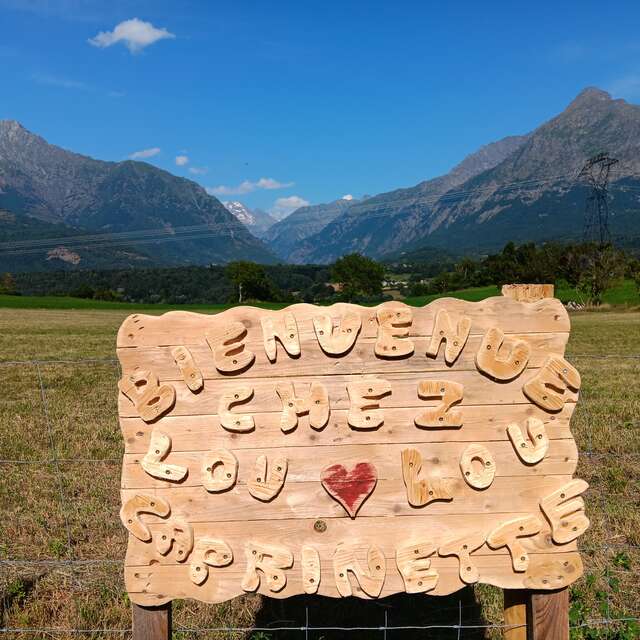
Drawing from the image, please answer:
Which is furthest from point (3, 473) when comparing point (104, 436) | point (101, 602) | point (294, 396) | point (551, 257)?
point (551, 257)

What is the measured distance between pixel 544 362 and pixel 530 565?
1.16m

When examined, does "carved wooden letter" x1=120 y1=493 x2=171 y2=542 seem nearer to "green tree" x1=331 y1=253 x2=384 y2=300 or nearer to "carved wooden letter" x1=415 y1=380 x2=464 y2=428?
"carved wooden letter" x1=415 y1=380 x2=464 y2=428

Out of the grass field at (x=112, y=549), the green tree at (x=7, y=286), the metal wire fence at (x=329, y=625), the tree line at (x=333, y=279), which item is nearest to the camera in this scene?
the metal wire fence at (x=329, y=625)

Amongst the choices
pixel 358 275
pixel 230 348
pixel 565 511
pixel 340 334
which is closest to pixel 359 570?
pixel 565 511

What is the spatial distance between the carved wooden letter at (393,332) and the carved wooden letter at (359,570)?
1.12 metres

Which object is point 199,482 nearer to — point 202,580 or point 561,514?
point 202,580

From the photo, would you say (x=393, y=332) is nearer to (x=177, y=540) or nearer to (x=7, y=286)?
(x=177, y=540)

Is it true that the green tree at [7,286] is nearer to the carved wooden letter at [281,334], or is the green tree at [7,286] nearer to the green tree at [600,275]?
the green tree at [600,275]

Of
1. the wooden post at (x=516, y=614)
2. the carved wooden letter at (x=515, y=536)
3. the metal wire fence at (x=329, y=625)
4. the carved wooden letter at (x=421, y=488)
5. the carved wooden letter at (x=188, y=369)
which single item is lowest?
the metal wire fence at (x=329, y=625)

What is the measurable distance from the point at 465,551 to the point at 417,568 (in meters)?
0.29

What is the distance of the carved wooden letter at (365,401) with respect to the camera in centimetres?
330

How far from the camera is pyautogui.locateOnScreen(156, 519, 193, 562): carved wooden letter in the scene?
10.8 feet

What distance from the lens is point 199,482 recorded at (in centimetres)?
333

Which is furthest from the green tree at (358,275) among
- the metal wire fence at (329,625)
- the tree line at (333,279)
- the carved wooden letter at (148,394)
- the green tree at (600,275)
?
the carved wooden letter at (148,394)
